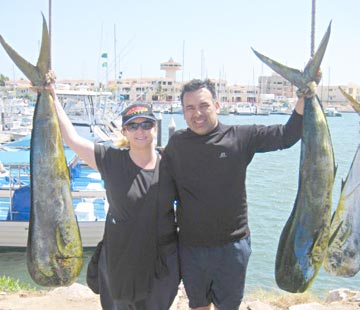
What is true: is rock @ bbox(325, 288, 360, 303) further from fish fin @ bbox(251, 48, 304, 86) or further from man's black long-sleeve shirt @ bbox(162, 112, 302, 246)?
fish fin @ bbox(251, 48, 304, 86)

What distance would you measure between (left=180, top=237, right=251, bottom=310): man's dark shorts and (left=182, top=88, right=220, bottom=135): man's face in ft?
2.42

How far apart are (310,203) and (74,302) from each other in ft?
10.6

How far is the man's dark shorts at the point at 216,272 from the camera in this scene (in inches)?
119

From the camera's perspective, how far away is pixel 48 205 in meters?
2.98

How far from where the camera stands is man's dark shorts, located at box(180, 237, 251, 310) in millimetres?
3029

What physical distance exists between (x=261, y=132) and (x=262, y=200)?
12886 millimetres

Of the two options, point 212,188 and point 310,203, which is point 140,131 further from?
point 310,203

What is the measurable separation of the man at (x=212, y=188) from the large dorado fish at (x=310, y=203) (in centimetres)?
13

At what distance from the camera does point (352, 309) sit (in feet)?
15.2

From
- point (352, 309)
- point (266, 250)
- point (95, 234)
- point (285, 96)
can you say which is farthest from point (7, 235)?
point (285, 96)

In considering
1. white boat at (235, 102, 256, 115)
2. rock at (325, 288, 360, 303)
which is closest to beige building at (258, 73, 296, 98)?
white boat at (235, 102, 256, 115)

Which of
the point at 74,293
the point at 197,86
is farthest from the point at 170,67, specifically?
the point at 197,86

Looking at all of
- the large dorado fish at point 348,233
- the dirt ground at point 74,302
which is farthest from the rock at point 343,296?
the large dorado fish at point 348,233

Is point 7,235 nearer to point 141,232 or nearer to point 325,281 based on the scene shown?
point 325,281
